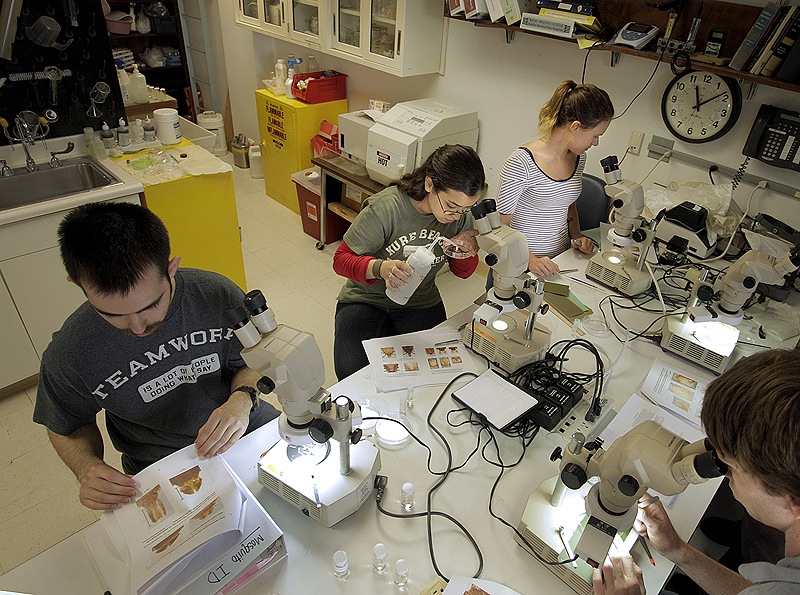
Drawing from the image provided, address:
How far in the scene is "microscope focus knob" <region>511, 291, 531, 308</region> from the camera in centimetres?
146

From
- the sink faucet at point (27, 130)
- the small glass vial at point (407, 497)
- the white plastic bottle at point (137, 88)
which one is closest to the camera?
the small glass vial at point (407, 497)

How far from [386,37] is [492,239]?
2306 mm

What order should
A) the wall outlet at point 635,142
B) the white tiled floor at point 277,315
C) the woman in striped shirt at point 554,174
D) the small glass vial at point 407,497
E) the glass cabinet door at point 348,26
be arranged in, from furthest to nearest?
the glass cabinet door at point 348,26 → the wall outlet at point 635,142 → the woman in striped shirt at point 554,174 → the white tiled floor at point 277,315 → the small glass vial at point 407,497

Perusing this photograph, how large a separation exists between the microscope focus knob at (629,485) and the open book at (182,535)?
0.68 meters

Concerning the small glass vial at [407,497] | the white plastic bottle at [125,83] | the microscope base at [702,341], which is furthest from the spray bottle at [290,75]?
the small glass vial at [407,497]

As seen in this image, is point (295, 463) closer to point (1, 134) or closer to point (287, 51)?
point (1, 134)

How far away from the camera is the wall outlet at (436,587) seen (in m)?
1.03

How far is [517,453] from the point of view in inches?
53.2

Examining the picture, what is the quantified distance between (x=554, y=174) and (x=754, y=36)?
89cm

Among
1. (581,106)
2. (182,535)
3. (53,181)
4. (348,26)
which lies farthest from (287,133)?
(182,535)

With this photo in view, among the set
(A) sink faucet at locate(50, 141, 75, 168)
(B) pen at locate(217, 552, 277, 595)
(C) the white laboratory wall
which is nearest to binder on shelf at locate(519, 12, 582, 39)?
(C) the white laboratory wall

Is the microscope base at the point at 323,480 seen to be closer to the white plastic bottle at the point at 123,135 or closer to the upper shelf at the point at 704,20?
the upper shelf at the point at 704,20

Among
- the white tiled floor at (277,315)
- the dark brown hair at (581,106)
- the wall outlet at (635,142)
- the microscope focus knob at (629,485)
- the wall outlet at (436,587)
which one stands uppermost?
the dark brown hair at (581,106)

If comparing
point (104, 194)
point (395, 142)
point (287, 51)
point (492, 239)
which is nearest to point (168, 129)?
point (104, 194)
